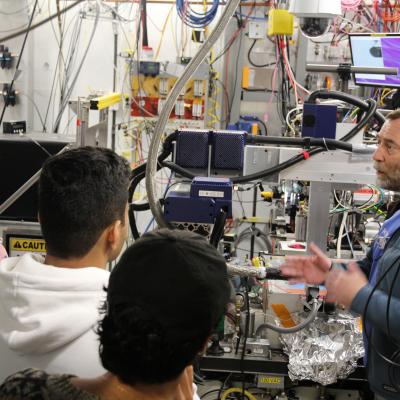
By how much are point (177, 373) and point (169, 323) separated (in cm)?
9

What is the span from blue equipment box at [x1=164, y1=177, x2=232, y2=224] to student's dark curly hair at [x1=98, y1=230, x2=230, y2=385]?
2.90 ft

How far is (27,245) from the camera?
2246 mm

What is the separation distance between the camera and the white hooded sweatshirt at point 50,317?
119 centimetres

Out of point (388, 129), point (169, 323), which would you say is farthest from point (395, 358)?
point (169, 323)

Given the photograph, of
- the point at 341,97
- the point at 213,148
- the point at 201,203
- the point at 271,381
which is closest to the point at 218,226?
the point at 201,203

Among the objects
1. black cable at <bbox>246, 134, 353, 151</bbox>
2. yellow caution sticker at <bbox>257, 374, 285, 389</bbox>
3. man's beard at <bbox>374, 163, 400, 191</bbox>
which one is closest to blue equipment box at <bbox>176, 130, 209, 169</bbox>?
black cable at <bbox>246, 134, 353, 151</bbox>

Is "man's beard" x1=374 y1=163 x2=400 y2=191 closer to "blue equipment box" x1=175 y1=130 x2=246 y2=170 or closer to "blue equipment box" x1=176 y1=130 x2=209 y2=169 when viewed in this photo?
"blue equipment box" x1=175 y1=130 x2=246 y2=170

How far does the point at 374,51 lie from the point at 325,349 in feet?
7.08

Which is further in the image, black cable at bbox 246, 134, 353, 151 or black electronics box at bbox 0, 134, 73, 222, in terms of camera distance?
black electronics box at bbox 0, 134, 73, 222

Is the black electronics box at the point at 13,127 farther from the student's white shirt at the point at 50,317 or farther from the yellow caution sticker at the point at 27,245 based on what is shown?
the student's white shirt at the point at 50,317

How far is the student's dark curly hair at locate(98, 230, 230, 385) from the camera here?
2.88 feet

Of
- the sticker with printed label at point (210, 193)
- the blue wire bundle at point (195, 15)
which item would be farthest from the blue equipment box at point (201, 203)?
the blue wire bundle at point (195, 15)

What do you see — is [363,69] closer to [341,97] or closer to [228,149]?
[341,97]

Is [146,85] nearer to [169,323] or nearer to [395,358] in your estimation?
[395,358]
